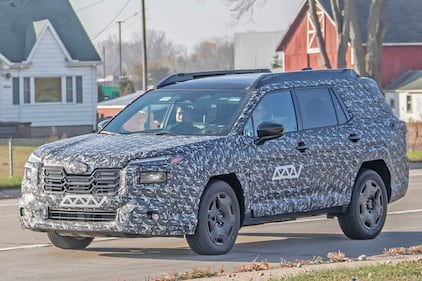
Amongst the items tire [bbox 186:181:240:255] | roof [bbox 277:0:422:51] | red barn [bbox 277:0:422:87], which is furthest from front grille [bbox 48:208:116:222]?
red barn [bbox 277:0:422:87]

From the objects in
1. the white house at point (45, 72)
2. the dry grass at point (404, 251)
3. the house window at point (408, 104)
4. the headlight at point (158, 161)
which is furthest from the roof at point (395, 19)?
the headlight at point (158, 161)

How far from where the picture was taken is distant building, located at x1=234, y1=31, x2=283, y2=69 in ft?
339

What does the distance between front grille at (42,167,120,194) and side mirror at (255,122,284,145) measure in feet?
6.16

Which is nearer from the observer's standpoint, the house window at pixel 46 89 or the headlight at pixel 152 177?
the headlight at pixel 152 177

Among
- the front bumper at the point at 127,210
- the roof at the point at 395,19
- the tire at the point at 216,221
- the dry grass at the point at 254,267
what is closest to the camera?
the dry grass at the point at 254,267

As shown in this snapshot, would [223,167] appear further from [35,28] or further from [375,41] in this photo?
[35,28]

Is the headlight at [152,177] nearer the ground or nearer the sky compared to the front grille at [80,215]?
nearer the sky

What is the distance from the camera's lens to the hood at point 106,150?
11.9m

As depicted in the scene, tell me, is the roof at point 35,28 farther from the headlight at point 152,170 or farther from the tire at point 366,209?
the headlight at point 152,170

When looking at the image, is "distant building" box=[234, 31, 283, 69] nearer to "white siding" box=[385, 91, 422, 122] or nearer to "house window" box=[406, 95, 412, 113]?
"white siding" box=[385, 91, 422, 122]

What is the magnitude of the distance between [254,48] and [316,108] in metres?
91.1

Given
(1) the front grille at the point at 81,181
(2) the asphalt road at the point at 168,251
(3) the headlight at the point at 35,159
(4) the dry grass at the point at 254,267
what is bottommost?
(2) the asphalt road at the point at 168,251

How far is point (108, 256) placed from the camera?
42.0 feet

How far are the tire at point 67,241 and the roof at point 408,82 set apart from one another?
54975mm
